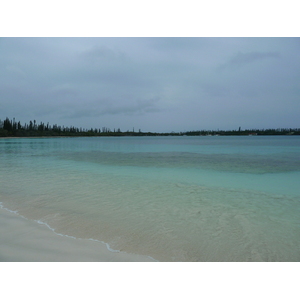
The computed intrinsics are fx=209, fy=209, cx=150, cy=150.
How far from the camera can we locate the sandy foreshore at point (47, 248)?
3602 mm

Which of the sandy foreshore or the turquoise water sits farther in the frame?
the turquoise water

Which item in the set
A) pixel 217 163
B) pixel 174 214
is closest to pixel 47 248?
pixel 174 214

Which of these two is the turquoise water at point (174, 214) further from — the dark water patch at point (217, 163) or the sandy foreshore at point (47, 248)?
the dark water patch at point (217, 163)

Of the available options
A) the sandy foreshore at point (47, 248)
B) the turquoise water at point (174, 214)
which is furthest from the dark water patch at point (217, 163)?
the sandy foreshore at point (47, 248)

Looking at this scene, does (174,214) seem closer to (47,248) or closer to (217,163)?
(47,248)

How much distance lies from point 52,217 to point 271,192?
8.07 metres

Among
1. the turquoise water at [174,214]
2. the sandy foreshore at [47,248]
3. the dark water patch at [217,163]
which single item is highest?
the dark water patch at [217,163]

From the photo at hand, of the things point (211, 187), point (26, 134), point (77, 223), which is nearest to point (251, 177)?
point (211, 187)

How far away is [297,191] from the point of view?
8.81 metres

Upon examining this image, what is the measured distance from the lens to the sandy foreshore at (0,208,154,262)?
3602 mm

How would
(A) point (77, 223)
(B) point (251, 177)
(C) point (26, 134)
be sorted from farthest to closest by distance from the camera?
(C) point (26, 134) → (B) point (251, 177) → (A) point (77, 223)

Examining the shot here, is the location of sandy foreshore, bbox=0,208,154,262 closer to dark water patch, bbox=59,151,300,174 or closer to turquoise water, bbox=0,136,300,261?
turquoise water, bbox=0,136,300,261

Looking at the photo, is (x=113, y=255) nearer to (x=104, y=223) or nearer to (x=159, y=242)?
(x=159, y=242)

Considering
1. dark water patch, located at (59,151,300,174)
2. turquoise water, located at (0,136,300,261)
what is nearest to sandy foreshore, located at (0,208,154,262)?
turquoise water, located at (0,136,300,261)
